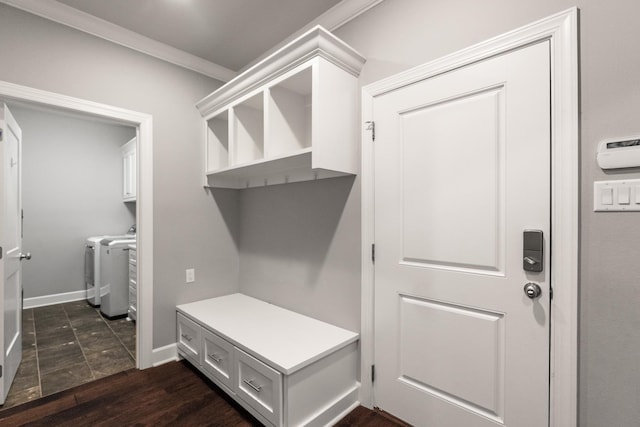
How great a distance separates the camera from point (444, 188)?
1.55 m

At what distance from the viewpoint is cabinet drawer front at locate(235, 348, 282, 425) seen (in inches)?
62.4

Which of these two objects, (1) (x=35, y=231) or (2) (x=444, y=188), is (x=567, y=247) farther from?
(1) (x=35, y=231)

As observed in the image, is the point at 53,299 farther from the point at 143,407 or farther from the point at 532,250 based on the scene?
the point at 532,250

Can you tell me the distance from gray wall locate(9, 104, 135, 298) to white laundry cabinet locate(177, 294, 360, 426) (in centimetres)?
324

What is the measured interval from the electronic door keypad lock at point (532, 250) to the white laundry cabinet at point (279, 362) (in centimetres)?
107

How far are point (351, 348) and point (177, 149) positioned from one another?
Result: 6.94 ft

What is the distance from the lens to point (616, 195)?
1.12m

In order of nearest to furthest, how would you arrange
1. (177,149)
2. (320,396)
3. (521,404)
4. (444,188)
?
(521,404) → (444,188) → (320,396) → (177,149)

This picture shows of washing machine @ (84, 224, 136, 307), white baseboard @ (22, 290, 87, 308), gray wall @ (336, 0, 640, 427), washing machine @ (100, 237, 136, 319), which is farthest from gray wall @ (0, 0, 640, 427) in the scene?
white baseboard @ (22, 290, 87, 308)

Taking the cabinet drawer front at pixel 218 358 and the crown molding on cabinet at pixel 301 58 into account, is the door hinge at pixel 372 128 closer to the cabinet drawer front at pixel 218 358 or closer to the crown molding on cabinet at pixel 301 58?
the crown molding on cabinet at pixel 301 58

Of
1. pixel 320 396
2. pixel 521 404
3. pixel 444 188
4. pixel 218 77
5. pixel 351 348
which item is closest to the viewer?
pixel 521 404

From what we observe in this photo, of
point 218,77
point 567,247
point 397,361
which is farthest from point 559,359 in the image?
point 218,77

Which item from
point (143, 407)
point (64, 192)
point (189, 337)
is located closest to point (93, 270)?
point (64, 192)

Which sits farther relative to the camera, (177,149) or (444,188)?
(177,149)
